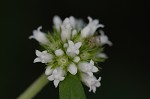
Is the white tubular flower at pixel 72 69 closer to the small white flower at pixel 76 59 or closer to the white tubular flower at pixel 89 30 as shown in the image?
the small white flower at pixel 76 59

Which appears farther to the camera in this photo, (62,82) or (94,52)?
(94,52)

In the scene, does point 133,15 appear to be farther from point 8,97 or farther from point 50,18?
point 8,97

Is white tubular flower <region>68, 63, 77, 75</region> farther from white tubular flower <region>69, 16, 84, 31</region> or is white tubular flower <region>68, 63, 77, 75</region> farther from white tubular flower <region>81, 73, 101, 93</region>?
white tubular flower <region>69, 16, 84, 31</region>

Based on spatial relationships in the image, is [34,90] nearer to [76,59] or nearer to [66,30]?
[76,59]

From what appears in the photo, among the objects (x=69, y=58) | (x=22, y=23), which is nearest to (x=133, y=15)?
(x=22, y=23)

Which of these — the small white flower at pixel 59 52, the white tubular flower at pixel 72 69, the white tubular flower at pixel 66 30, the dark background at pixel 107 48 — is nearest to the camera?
the white tubular flower at pixel 72 69

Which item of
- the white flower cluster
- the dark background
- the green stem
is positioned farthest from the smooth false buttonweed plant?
the dark background

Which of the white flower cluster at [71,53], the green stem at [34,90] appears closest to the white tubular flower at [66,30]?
the white flower cluster at [71,53]
